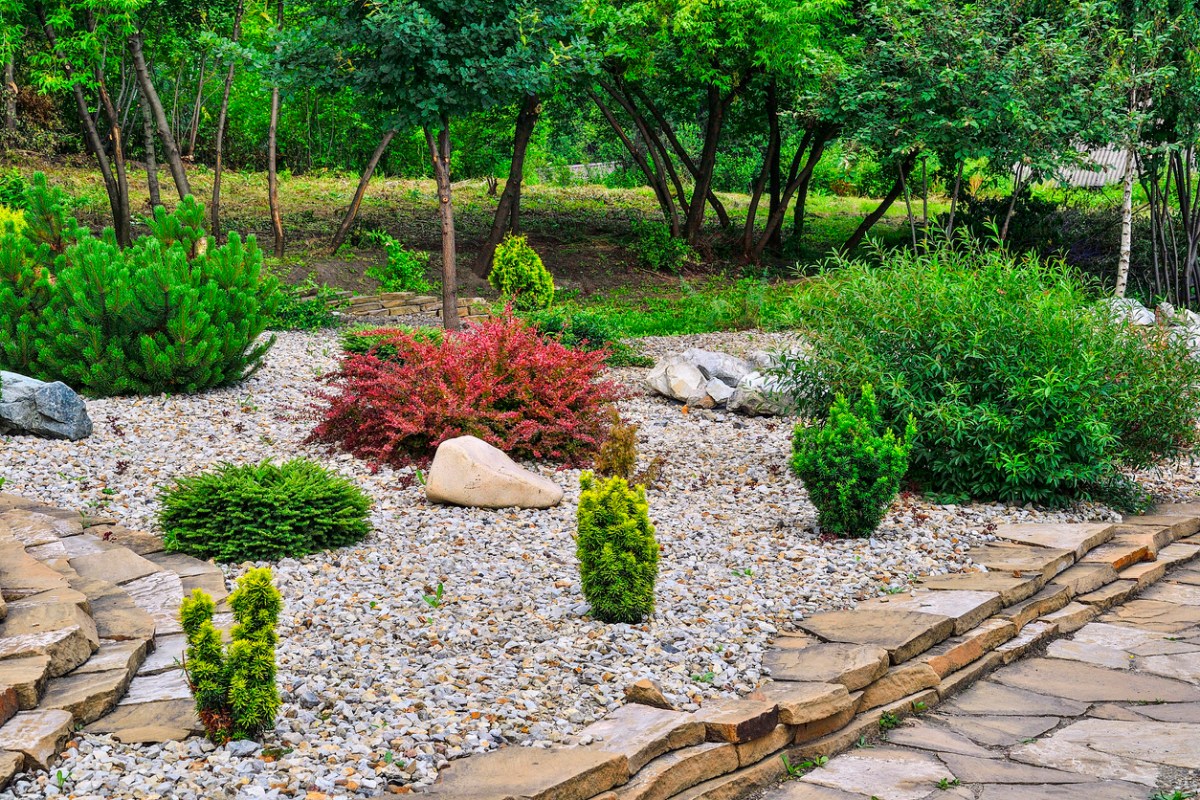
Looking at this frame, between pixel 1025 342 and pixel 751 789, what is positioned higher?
pixel 1025 342

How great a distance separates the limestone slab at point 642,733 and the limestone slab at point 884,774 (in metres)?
0.48

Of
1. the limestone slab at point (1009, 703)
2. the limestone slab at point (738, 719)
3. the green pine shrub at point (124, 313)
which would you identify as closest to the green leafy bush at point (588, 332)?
the green pine shrub at point (124, 313)

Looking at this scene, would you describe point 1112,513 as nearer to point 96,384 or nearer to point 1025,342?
point 1025,342

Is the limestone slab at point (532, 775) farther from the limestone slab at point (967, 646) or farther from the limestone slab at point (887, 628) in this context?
the limestone slab at point (967, 646)

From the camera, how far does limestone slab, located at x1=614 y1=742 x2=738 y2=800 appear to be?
9.93 feet

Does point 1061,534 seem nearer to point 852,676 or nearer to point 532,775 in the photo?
point 852,676

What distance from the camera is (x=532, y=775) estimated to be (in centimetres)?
289

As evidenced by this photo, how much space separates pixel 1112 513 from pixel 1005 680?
2273 millimetres

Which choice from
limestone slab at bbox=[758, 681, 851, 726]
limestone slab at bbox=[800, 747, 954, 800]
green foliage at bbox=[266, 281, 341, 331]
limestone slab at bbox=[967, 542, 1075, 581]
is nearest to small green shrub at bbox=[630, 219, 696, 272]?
green foliage at bbox=[266, 281, 341, 331]

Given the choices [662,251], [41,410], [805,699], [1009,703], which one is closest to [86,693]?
[805,699]

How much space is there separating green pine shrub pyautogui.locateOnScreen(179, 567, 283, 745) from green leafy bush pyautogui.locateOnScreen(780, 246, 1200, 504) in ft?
12.7

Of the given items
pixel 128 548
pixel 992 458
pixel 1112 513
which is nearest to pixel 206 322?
pixel 128 548

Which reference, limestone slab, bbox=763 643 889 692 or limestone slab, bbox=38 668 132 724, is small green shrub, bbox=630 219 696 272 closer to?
limestone slab, bbox=763 643 889 692

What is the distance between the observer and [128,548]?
4.73 m
